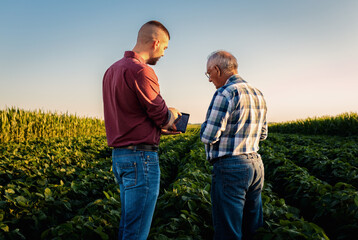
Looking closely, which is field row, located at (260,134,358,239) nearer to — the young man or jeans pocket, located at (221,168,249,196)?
jeans pocket, located at (221,168,249,196)

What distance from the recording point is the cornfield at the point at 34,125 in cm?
1328

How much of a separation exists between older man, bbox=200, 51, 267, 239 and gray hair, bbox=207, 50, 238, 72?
0.01 meters

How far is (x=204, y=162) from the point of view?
6.07 meters

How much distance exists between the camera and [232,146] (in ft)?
6.68

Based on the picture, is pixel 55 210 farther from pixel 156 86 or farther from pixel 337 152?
pixel 337 152

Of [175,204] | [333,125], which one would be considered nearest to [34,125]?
[175,204]

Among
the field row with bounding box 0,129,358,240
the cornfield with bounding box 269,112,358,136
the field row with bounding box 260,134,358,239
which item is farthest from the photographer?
the cornfield with bounding box 269,112,358,136

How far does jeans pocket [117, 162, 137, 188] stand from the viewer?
1603mm

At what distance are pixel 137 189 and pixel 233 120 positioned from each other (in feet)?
3.36

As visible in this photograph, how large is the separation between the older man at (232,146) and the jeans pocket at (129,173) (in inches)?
27.5

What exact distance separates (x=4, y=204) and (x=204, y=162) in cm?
425

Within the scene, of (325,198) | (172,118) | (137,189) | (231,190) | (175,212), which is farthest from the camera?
(325,198)

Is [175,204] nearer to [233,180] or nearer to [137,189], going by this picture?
[233,180]

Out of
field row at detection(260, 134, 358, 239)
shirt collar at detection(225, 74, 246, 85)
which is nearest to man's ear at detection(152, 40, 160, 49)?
shirt collar at detection(225, 74, 246, 85)
